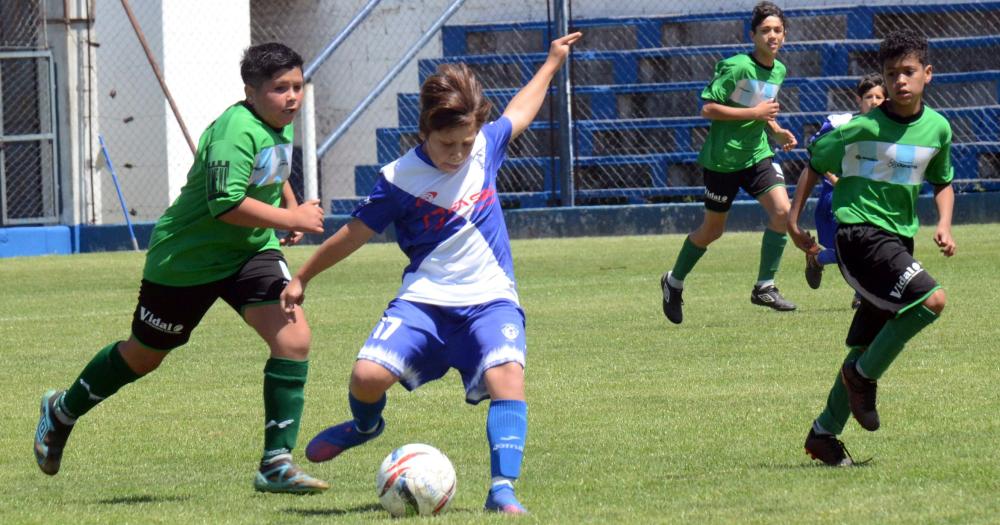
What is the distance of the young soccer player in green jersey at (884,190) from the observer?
557cm

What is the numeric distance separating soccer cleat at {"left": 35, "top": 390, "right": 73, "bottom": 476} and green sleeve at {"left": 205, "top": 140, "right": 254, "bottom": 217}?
1.02 meters

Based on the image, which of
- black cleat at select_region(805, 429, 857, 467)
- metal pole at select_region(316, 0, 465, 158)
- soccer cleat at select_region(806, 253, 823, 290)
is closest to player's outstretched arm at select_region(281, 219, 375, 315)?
black cleat at select_region(805, 429, 857, 467)

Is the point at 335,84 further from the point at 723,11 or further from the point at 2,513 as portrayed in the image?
the point at 2,513

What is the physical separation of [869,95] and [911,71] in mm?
4513

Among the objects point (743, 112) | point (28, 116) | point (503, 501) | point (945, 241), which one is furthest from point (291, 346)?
point (28, 116)

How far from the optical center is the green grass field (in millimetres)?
4902

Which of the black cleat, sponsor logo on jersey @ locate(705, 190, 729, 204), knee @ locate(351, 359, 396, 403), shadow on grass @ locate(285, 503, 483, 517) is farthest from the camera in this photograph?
sponsor logo on jersey @ locate(705, 190, 729, 204)

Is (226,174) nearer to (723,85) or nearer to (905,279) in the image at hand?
(905,279)

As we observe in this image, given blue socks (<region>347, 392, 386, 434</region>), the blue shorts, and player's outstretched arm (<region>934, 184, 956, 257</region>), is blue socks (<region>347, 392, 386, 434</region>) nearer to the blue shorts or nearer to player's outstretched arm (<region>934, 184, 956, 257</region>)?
the blue shorts

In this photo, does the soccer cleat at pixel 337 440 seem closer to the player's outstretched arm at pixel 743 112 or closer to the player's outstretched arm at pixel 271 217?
the player's outstretched arm at pixel 271 217

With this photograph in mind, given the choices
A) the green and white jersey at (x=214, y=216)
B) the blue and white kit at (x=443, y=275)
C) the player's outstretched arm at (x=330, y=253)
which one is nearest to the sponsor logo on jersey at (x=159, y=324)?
the green and white jersey at (x=214, y=216)

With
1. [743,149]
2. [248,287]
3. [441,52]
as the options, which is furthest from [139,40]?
[248,287]

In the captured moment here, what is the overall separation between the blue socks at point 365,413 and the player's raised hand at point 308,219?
62 centimetres

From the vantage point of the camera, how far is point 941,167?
5.93m
